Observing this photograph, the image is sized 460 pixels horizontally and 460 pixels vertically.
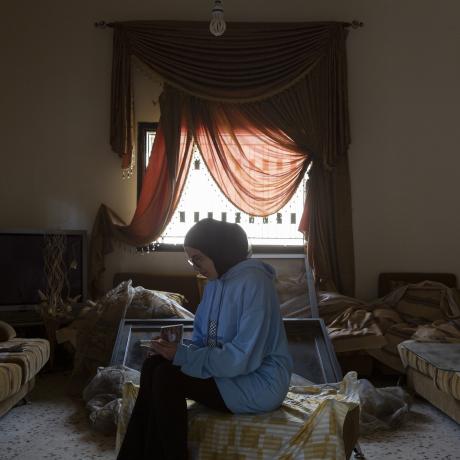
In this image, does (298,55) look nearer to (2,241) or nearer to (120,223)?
(120,223)

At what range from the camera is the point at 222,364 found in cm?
206

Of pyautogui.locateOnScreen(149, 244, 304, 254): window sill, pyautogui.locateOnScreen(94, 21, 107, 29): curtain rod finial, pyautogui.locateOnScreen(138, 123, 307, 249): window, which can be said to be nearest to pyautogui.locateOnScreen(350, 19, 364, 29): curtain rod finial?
pyautogui.locateOnScreen(138, 123, 307, 249): window

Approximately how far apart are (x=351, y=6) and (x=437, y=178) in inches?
65.4

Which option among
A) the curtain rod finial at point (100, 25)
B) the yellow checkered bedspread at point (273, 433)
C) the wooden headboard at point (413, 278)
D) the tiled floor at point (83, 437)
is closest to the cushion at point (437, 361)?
the tiled floor at point (83, 437)

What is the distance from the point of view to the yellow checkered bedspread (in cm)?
199

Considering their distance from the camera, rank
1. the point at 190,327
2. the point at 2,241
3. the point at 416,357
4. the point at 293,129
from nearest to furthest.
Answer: the point at 416,357 → the point at 190,327 → the point at 2,241 → the point at 293,129

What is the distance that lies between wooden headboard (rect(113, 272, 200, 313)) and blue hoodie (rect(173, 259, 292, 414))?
8.85 feet

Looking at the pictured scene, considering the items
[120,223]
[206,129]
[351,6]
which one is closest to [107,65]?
[206,129]

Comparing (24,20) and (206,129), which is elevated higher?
(24,20)

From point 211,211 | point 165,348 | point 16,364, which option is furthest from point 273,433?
point 211,211

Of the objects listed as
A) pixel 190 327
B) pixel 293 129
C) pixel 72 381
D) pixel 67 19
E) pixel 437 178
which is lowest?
pixel 72 381

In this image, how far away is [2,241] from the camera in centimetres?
452

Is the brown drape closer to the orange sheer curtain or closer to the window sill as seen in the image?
the orange sheer curtain

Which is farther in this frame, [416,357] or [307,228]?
[307,228]
